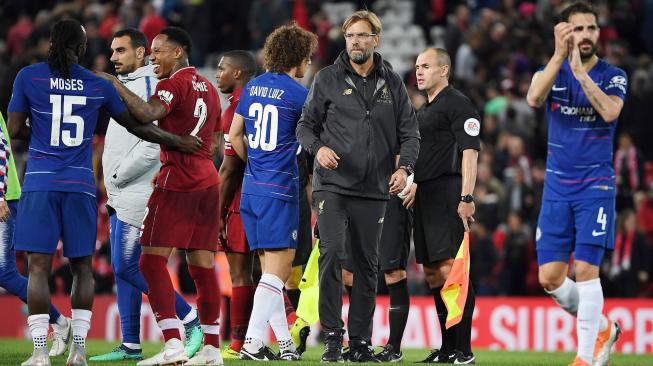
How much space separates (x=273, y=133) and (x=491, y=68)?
42.0ft

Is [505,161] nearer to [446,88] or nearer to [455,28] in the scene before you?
[455,28]

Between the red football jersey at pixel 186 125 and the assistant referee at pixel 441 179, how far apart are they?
2.03 m

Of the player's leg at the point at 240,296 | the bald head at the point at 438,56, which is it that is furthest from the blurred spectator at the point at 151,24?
the bald head at the point at 438,56

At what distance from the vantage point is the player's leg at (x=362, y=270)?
9109 mm

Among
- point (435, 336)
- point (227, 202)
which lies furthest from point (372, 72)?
point (435, 336)

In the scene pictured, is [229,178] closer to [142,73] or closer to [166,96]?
[142,73]

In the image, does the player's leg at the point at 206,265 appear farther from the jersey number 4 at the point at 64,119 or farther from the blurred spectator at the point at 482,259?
the blurred spectator at the point at 482,259

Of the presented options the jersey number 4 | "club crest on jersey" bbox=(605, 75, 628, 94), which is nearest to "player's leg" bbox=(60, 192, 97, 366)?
the jersey number 4

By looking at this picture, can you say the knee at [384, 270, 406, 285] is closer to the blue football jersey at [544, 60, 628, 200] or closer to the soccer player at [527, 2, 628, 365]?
the soccer player at [527, 2, 628, 365]

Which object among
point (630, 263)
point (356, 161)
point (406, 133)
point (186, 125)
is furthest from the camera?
point (630, 263)

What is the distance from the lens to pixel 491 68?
21859 mm

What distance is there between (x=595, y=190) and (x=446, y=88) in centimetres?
210

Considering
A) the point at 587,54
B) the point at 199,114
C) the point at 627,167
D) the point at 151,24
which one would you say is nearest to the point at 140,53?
the point at 199,114

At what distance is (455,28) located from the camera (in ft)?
74.9
